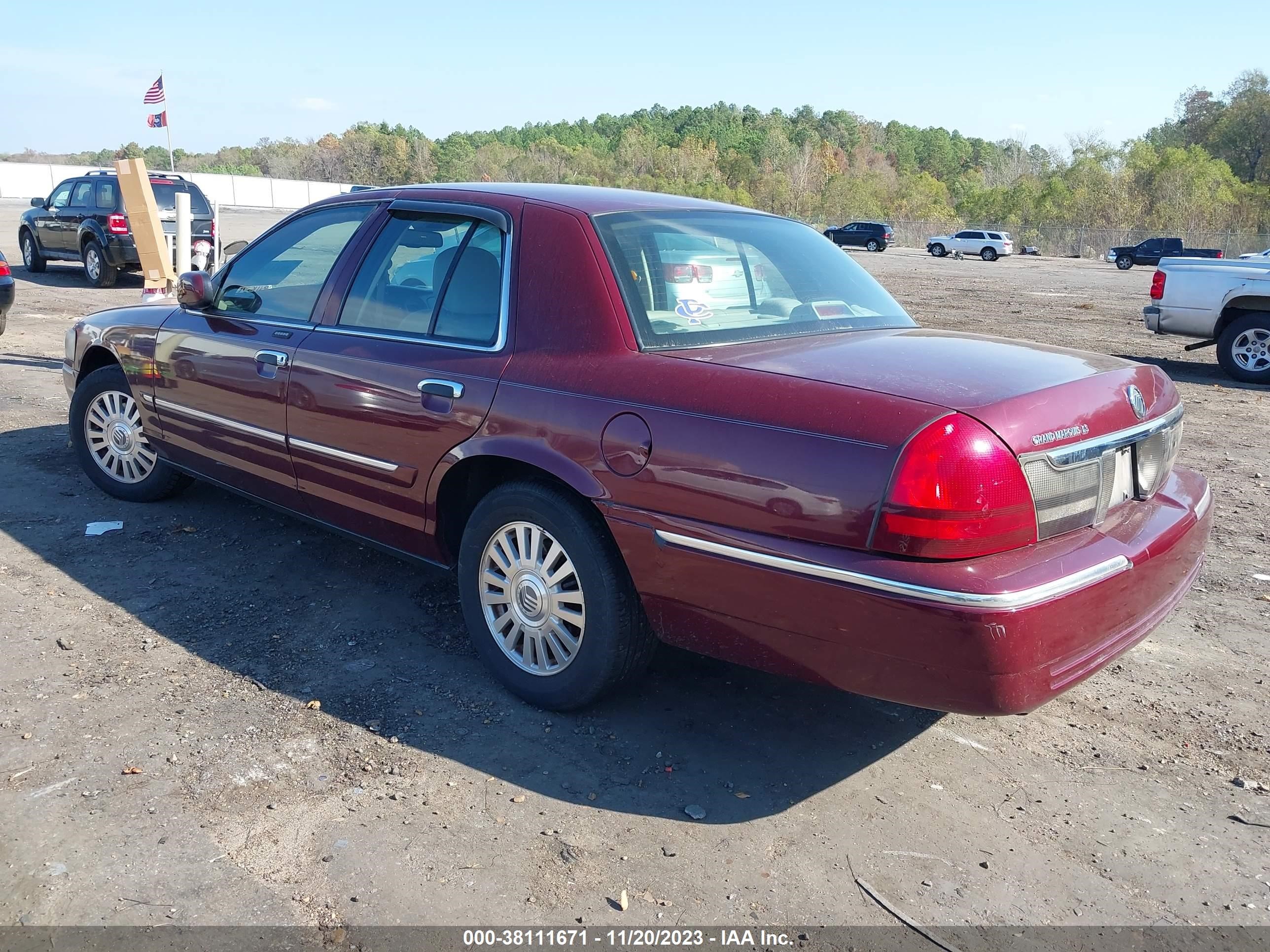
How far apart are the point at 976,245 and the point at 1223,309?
148ft

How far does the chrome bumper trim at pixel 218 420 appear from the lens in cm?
448

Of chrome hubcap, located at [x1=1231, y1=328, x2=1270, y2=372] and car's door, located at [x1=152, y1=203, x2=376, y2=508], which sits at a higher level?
car's door, located at [x1=152, y1=203, x2=376, y2=508]

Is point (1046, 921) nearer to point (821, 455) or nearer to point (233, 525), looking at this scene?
point (821, 455)

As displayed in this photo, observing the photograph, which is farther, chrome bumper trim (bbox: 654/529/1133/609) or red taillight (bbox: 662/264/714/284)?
red taillight (bbox: 662/264/714/284)

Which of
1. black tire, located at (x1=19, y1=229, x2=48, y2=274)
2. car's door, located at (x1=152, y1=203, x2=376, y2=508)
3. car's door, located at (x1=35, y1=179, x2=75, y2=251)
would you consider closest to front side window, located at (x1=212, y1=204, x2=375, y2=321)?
car's door, located at (x1=152, y1=203, x2=376, y2=508)

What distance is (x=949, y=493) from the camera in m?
2.68

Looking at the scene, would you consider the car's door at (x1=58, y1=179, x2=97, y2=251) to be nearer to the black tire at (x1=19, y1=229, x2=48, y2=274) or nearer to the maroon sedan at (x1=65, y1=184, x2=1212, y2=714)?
the black tire at (x1=19, y1=229, x2=48, y2=274)

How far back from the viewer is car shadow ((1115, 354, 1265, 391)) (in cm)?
1147

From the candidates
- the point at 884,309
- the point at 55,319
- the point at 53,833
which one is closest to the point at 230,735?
the point at 53,833

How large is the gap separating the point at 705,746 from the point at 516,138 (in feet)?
473

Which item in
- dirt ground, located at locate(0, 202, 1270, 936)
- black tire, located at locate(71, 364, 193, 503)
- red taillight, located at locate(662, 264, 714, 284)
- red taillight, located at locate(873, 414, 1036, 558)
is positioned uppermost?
red taillight, located at locate(662, 264, 714, 284)

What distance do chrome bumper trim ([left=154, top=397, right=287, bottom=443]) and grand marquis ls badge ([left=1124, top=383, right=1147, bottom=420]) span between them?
3167mm

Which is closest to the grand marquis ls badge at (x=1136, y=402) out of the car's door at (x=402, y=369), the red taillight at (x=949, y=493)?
the red taillight at (x=949, y=493)

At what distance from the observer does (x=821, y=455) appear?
9.17 feet
